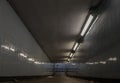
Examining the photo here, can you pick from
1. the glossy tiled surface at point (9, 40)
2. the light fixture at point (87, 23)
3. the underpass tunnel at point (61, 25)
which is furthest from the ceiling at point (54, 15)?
the glossy tiled surface at point (9, 40)

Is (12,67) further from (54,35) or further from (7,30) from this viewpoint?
(54,35)

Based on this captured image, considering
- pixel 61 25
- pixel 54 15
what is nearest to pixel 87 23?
pixel 61 25

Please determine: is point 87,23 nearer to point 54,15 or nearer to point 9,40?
point 54,15

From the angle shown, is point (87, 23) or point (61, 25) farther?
point (61, 25)

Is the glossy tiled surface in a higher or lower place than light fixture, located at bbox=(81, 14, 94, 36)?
lower

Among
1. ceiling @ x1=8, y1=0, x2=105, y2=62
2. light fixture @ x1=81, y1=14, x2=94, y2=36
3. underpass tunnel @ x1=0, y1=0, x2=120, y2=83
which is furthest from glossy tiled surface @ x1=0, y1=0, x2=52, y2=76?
light fixture @ x1=81, y1=14, x2=94, y2=36

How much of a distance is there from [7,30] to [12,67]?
1.70 m

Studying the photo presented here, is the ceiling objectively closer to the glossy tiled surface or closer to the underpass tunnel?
the underpass tunnel

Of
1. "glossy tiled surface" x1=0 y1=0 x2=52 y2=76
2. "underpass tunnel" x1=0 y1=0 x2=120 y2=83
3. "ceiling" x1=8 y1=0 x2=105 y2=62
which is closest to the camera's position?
"underpass tunnel" x1=0 y1=0 x2=120 y2=83

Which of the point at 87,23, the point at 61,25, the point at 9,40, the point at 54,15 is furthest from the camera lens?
the point at 61,25

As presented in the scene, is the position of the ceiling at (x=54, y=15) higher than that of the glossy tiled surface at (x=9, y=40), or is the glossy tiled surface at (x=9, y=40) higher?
the ceiling at (x=54, y=15)

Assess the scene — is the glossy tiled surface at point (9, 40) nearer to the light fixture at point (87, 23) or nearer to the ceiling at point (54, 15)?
the ceiling at point (54, 15)

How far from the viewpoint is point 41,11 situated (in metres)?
10.8

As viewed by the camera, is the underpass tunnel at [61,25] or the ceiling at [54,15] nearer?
the underpass tunnel at [61,25]
